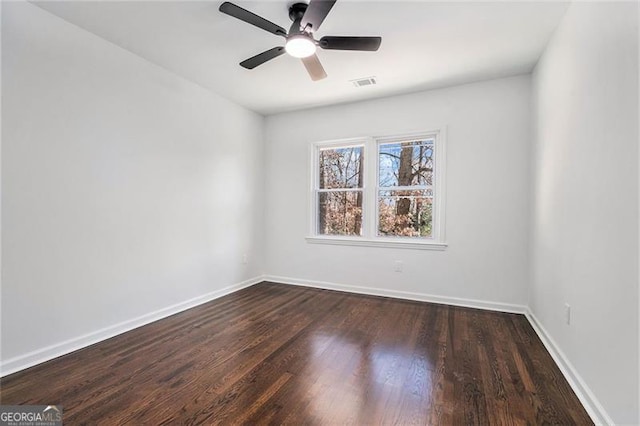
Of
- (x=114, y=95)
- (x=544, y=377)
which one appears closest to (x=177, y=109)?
(x=114, y=95)

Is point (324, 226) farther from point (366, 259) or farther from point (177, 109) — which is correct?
point (177, 109)

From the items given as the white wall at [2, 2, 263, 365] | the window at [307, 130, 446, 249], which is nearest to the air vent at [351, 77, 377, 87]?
the window at [307, 130, 446, 249]

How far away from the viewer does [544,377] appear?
2027mm

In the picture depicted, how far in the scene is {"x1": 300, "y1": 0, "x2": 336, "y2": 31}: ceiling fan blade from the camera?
5.91 ft

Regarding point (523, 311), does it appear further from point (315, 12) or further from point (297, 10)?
point (297, 10)

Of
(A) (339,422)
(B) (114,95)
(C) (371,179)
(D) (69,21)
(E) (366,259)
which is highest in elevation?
(D) (69,21)

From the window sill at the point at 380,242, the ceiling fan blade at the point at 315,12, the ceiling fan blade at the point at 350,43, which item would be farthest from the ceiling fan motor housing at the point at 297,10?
the window sill at the point at 380,242

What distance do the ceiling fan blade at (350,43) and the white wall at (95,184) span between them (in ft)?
6.44

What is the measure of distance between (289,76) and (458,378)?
126 inches

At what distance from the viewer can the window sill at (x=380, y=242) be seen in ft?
12.1

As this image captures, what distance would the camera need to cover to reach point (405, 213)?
3.95 m

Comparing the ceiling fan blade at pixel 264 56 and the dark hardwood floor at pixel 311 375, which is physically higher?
the ceiling fan blade at pixel 264 56

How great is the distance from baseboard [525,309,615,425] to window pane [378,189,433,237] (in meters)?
1.60

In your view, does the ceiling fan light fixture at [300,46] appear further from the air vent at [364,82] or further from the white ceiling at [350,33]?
the air vent at [364,82]
